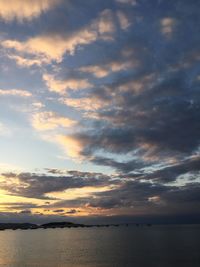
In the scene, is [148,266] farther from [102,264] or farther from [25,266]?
[25,266]

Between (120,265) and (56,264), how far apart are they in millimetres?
22788

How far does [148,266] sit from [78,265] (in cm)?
2381

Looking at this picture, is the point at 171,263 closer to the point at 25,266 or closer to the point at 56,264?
the point at 56,264

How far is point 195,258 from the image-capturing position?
121m

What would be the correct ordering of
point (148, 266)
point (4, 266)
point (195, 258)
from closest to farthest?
point (148, 266)
point (4, 266)
point (195, 258)

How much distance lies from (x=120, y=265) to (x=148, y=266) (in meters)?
9.34

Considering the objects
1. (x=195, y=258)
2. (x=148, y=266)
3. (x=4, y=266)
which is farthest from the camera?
(x=195, y=258)

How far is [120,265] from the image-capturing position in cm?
10769

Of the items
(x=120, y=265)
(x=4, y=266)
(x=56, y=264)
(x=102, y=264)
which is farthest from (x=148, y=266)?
(x=4, y=266)

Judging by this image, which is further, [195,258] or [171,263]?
[195,258]

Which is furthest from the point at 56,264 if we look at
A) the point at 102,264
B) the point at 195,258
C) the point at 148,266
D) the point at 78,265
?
the point at 195,258

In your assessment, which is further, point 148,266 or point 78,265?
point 78,265

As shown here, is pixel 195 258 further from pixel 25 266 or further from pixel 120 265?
pixel 25 266

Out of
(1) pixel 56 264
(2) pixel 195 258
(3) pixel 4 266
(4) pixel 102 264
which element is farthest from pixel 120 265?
(3) pixel 4 266
